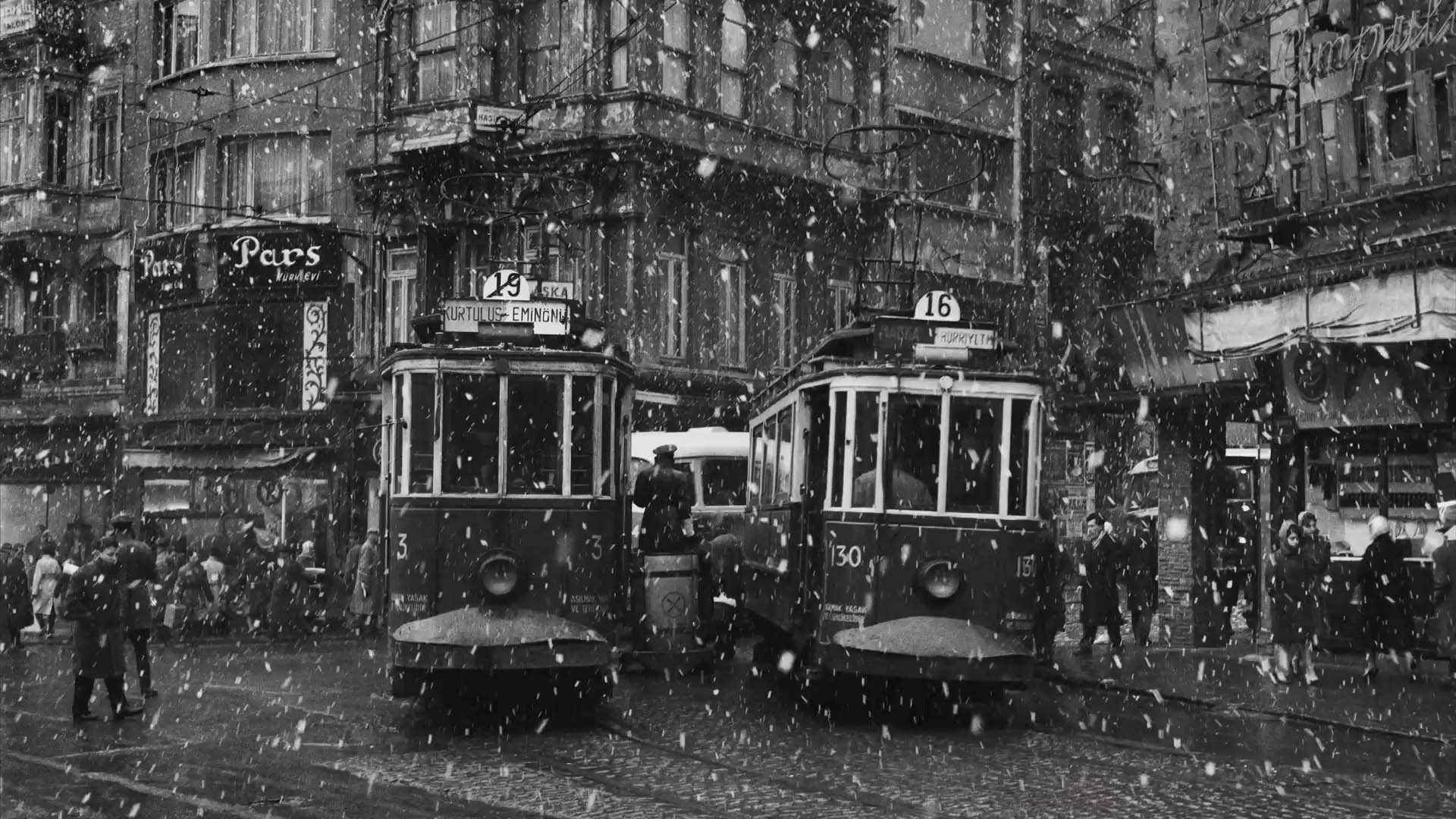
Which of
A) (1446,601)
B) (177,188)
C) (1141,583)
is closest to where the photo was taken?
(1446,601)

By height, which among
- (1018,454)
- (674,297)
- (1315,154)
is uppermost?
(1315,154)

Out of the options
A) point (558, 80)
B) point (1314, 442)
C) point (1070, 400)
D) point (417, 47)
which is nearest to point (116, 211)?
point (417, 47)

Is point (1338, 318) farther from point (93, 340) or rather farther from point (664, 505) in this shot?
point (93, 340)

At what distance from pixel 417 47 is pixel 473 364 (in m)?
21.3

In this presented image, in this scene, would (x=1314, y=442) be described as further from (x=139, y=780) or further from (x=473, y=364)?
(x=139, y=780)

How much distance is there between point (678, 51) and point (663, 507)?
17016mm

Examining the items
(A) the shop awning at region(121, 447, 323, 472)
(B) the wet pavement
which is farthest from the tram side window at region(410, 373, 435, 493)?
(A) the shop awning at region(121, 447, 323, 472)

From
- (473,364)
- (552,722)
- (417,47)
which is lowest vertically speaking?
(552,722)

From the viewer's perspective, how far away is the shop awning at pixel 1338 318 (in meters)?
17.4

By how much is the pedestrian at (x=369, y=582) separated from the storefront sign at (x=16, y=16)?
18.7 meters

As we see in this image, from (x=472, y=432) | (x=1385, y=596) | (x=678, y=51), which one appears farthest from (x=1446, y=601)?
(x=678, y=51)

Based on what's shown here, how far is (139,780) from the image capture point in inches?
436

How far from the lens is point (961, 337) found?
47.4 feet

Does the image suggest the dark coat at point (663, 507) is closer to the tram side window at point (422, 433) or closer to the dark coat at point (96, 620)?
the tram side window at point (422, 433)
